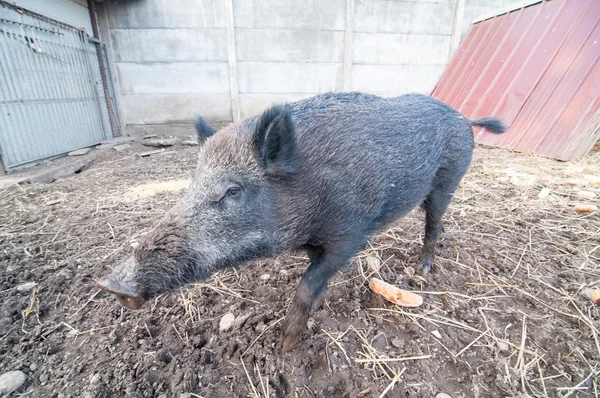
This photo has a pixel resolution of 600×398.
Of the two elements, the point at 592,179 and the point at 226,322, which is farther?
the point at 592,179

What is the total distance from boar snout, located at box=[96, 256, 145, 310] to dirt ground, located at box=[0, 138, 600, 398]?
20.7 inches

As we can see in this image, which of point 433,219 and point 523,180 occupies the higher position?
point 433,219

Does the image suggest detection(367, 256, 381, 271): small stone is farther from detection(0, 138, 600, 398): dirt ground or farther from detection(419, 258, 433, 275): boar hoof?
detection(419, 258, 433, 275): boar hoof

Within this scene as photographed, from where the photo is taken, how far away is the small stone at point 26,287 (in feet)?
7.62

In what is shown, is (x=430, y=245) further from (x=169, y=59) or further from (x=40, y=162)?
(x=169, y=59)

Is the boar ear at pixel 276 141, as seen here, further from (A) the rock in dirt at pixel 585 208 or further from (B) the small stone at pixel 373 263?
(A) the rock in dirt at pixel 585 208

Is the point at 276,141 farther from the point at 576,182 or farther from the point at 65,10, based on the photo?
the point at 65,10

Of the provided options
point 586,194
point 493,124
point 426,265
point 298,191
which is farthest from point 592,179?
point 298,191

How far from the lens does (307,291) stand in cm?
189

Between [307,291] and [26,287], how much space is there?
2.24 m

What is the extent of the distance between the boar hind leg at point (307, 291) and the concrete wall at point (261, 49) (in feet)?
25.2

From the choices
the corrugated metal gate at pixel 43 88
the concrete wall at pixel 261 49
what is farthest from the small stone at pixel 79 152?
the concrete wall at pixel 261 49

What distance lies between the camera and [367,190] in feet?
6.70

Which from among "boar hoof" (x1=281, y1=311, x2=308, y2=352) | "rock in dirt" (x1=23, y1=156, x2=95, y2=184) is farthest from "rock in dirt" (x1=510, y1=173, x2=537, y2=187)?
"rock in dirt" (x1=23, y1=156, x2=95, y2=184)
